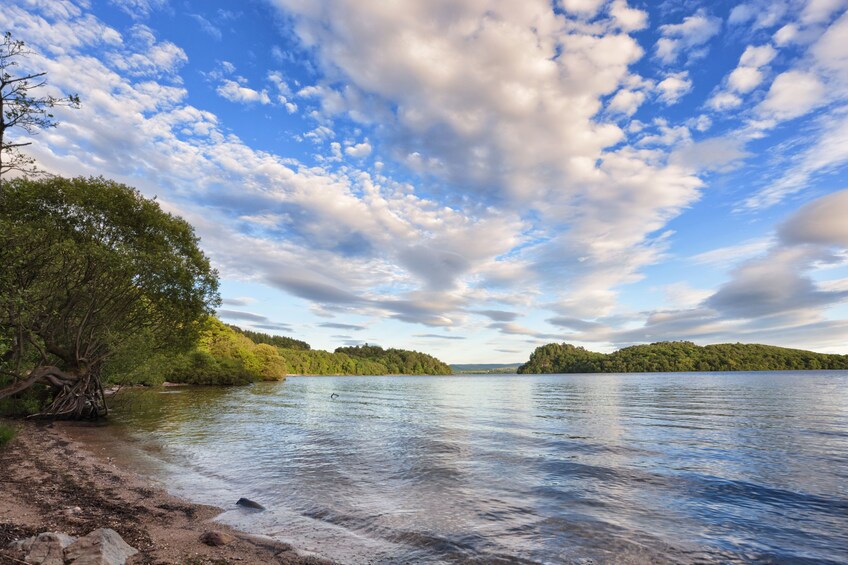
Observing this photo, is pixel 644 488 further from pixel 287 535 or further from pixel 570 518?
pixel 287 535

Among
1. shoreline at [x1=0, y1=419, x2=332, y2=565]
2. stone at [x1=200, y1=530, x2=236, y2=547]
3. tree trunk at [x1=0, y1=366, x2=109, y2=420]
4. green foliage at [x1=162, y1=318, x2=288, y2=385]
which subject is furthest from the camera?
green foliage at [x1=162, y1=318, x2=288, y2=385]

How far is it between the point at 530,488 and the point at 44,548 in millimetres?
15080

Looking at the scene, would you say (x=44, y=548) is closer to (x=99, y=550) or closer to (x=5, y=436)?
(x=99, y=550)

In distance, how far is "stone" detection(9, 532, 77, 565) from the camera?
289 inches

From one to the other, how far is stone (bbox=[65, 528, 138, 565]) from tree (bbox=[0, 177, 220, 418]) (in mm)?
15902

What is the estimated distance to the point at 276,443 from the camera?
27.6 meters

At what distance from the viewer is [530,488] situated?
56.3 ft

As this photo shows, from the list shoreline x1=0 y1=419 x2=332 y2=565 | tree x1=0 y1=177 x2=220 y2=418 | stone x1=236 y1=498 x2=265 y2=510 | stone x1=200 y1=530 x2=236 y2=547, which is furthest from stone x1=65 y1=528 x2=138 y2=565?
tree x1=0 y1=177 x2=220 y2=418

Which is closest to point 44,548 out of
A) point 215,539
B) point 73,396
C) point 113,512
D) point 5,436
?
point 215,539

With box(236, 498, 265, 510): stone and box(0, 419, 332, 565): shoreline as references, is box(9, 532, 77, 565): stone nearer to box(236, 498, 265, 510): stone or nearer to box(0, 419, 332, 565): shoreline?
box(0, 419, 332, 565): shoreline

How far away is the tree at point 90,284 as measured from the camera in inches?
885

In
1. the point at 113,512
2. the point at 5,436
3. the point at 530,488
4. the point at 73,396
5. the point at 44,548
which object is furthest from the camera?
the point at 73,396

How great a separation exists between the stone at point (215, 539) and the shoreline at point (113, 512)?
16 cm

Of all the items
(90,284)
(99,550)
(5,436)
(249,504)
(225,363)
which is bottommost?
(249,504)
